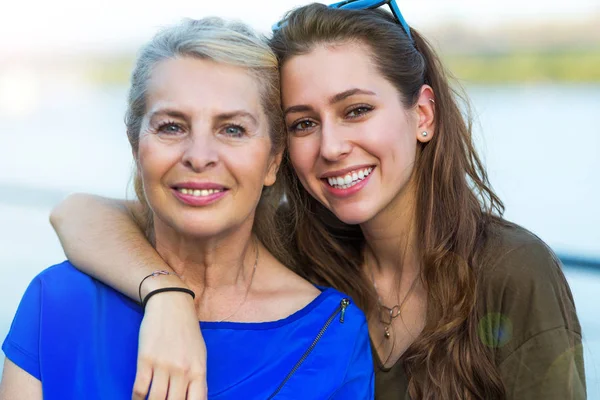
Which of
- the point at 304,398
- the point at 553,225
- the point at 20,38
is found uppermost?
the point at 304,398

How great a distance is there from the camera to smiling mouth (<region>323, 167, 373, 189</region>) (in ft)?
7.43

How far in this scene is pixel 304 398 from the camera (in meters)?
2.01

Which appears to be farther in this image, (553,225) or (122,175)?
(122,175)

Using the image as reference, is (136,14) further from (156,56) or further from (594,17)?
(156,56)

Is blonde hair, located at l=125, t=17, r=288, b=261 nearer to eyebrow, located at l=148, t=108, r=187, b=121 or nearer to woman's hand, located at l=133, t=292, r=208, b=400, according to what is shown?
eyebrow, located at l=148, t=108, r=187, b=121

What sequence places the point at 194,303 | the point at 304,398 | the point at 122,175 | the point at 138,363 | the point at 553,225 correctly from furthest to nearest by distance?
the point at 122,175 < the point at 553,225 < the point at 194,303 < the point at 304,398 < the point at 138,363

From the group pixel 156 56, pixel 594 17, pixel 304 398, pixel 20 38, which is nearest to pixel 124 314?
pixel 304 398

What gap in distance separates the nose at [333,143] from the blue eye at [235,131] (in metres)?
0.24

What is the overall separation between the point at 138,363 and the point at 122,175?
30.7ft

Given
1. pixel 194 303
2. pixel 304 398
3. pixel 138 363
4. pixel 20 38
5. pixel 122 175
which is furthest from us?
pixel 20 38

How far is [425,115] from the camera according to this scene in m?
2.45

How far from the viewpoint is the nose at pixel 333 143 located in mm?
2207

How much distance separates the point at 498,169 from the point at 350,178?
26.6 feet

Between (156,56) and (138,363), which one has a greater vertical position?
(156,56)
